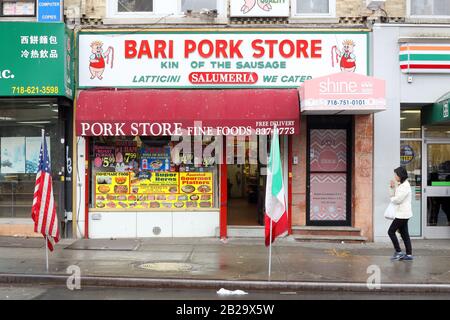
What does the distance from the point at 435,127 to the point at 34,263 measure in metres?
9.37

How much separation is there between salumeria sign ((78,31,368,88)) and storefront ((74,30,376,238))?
0.07 feet

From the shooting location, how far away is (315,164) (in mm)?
12492

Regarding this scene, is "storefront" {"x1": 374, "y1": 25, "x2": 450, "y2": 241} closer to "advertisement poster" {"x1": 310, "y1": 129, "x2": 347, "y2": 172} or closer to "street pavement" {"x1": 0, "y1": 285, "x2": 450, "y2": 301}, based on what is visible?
"advertisement poster" {"x1": 310, "y1": 129, "x2": 347, "y2": 172}

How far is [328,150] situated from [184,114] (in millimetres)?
3490

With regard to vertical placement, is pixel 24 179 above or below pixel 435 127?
below

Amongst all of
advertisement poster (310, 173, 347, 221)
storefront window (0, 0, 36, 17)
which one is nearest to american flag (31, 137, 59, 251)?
storefront window (0, 0, 36, 17)

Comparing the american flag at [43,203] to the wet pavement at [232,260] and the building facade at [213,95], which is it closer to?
the wet pavement at [232,260]

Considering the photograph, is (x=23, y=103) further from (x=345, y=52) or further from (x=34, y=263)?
(x=345, y=52)

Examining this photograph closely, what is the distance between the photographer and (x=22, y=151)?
12305mm

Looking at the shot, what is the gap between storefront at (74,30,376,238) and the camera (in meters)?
11.6

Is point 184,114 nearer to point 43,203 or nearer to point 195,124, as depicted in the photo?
point 195,124

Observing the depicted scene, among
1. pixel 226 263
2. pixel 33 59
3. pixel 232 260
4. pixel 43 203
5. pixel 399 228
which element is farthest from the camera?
pixel 33 59

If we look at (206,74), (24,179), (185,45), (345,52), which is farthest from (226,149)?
(24,179)

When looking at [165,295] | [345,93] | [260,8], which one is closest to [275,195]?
[165,295]
